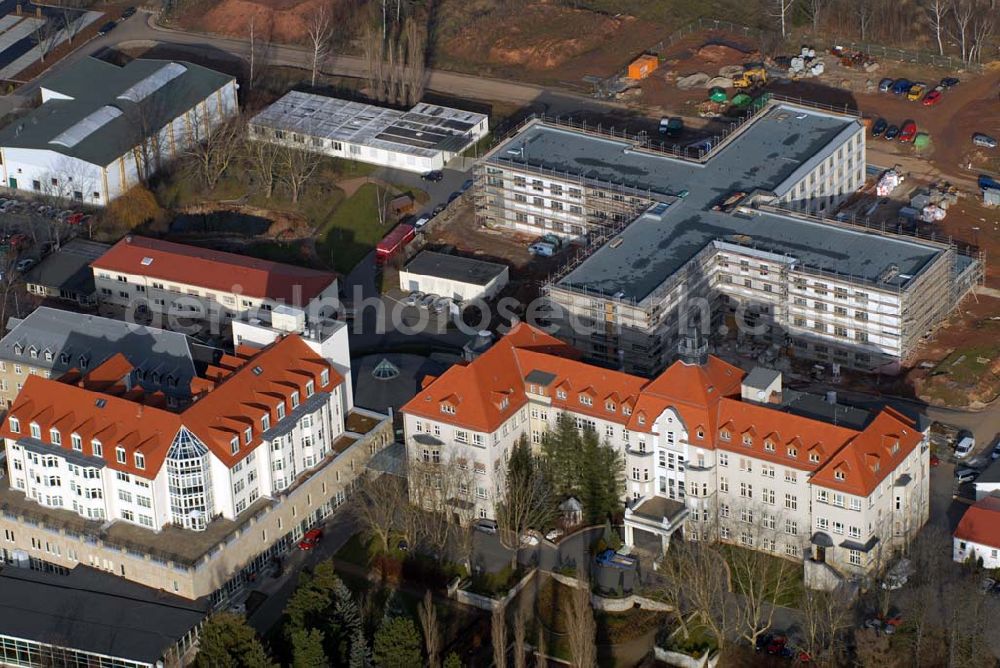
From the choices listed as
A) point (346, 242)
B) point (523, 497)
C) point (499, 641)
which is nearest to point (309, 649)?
point (499, 641)

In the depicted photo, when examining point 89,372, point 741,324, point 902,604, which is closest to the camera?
point 902,604

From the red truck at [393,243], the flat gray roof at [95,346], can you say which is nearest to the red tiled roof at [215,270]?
the red truck at [393,243]

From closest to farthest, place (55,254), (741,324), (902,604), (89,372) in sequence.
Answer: (902,604), (89,372), (741,324), (55,254)

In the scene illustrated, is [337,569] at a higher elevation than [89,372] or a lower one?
lower

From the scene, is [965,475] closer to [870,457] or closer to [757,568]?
[870,457]

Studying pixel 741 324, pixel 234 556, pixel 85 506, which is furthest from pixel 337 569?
pixel 741 324

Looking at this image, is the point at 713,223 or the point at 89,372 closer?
the point at 89,372

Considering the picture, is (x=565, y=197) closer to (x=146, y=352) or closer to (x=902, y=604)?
(x=146, y=352)

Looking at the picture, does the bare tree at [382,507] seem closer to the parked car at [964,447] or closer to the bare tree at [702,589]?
the bare tree at [702,589]
